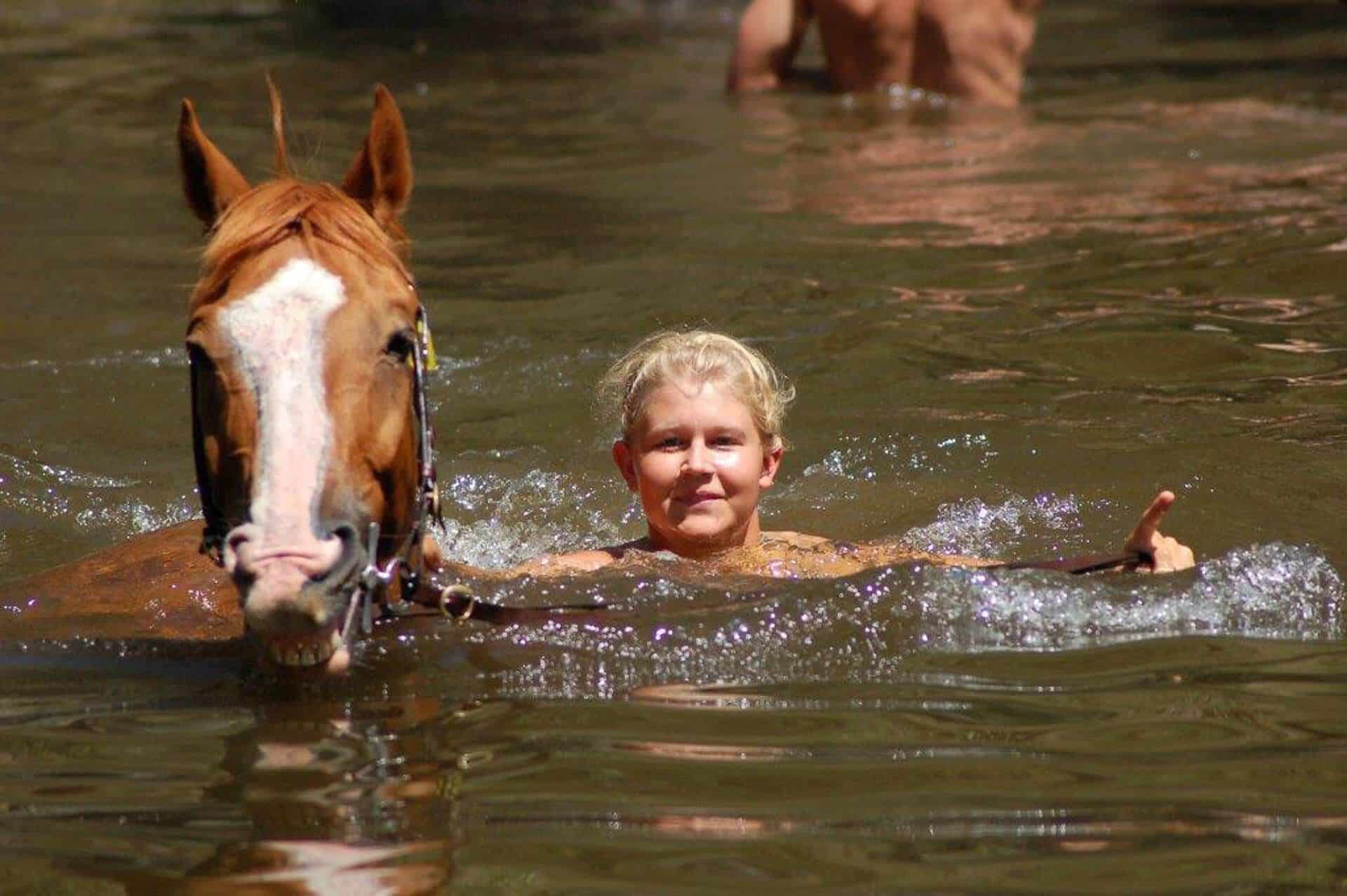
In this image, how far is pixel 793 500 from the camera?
6855 mm

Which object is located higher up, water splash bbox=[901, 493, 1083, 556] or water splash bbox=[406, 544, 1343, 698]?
water splash bbox=[406, 544, 1343, 698]

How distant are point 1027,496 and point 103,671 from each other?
9.87 ft

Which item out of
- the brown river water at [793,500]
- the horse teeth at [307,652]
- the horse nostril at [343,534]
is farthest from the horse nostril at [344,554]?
the brown river water at [793,500]

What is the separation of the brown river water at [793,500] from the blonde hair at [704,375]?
0.61 metres

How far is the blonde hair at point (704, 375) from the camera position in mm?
5578

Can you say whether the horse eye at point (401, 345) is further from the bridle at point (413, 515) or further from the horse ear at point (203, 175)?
the horse ear at point (203, 175)

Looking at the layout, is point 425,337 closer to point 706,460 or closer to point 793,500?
point 706,460

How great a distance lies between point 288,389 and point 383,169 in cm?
94

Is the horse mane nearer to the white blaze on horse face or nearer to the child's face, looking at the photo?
the white blaze on horse face

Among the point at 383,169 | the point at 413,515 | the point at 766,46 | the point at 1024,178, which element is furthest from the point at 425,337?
the point at 766,46

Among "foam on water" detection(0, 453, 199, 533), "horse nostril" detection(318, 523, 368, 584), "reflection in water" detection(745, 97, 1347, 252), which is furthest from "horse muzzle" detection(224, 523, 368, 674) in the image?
"reflection in water" detection(745, 97, 1347, 252)

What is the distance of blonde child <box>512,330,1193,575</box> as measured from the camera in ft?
18.1

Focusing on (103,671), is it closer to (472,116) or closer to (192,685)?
(192,685)

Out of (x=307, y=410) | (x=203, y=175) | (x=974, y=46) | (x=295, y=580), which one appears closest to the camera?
(x=295, y=580)
